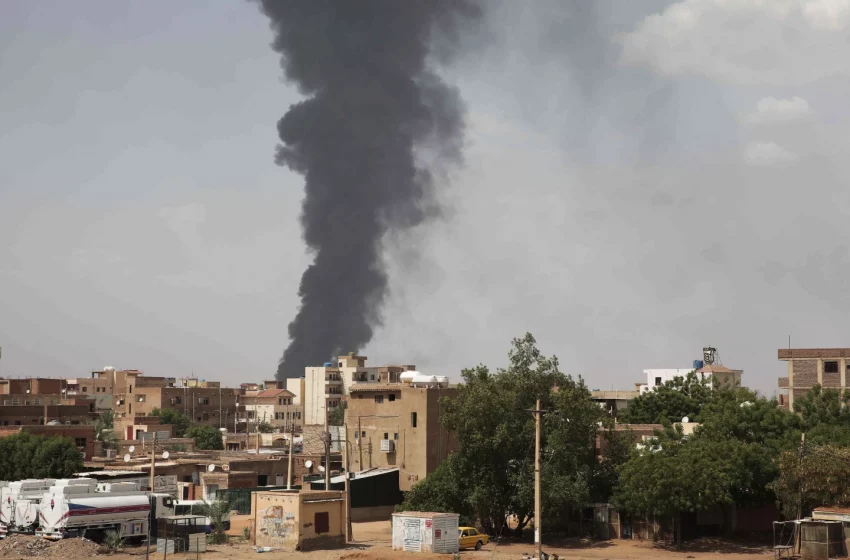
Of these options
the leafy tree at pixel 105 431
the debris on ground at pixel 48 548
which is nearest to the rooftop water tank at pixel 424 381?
the leafy tree at pixel 105 431

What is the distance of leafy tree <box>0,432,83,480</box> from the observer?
64750 mm

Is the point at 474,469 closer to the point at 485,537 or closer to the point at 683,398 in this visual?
the point at 485,537

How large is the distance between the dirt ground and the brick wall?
49173 millimetres

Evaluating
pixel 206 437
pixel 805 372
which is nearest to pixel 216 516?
pixel 805 372

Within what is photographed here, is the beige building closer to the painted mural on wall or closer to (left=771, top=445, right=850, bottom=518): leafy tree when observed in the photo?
the painted mural on wall

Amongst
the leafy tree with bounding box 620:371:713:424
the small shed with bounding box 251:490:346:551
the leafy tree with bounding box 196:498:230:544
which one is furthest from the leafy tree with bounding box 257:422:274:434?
the small shed with bounding box 251:490:346:551

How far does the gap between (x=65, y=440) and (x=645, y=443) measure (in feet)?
123

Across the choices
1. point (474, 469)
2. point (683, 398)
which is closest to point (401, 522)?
point (474, 469)

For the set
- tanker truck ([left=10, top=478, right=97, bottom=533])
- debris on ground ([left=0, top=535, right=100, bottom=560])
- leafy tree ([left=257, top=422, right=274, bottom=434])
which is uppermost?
leafy tree ([left=257, top=422, right=274, bottom=434])

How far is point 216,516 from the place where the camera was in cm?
5297

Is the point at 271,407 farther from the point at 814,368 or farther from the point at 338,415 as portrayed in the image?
the point at 814,368

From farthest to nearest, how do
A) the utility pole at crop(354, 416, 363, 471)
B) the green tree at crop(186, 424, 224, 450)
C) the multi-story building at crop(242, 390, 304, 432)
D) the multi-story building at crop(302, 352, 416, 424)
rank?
the multi-story building at crop(302, 352, 416, 424) < the multi-story building at crop(242, 390, 304, 432) < the green tree at crop(186, 424, 224, 450) < the utility pole at crop(354, 416, 363, 471)

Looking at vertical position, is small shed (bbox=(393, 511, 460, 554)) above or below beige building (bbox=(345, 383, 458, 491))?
below

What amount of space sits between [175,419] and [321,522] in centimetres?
9235
